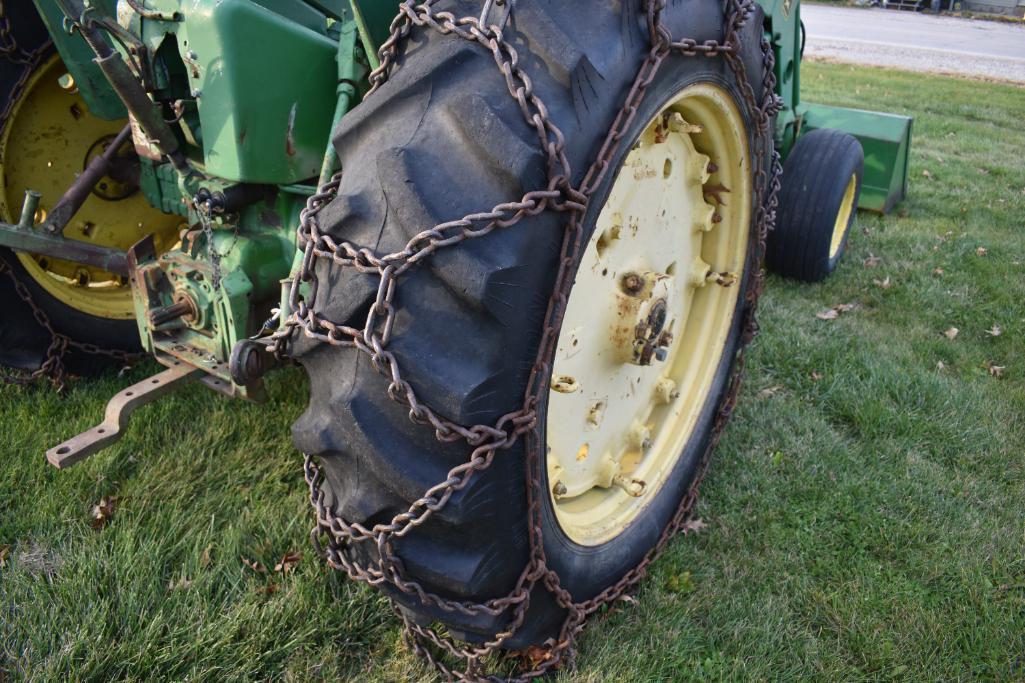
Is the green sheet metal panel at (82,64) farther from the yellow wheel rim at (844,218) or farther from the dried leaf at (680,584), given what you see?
the yellow wheel rim at (844,218)

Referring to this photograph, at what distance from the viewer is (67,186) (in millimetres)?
2777

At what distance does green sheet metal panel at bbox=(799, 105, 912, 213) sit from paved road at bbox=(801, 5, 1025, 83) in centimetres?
912

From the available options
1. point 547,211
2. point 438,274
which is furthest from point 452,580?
point 547,211

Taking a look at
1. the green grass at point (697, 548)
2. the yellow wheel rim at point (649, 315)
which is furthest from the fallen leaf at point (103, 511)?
the yellow wheel rim at point (649, 315)

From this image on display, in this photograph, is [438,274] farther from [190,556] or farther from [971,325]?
[971,325]

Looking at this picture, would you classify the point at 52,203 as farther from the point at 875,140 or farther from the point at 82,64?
the point at 875,140

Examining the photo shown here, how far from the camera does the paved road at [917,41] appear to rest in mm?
13602

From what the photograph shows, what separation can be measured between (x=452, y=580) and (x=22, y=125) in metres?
2.26

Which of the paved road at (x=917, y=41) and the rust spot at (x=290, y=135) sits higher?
the rust spot at (x=290, y=135)

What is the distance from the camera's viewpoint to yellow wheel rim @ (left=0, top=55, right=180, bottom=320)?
2619 millimetres

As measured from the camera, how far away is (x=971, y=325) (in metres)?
3.93

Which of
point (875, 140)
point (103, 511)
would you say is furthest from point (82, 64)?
point (875, 140)

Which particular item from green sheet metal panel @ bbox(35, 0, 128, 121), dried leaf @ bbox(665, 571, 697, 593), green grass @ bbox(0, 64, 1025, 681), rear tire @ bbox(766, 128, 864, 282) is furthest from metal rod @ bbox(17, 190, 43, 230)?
rear tire @ bbox(766, 128, 864, 282)

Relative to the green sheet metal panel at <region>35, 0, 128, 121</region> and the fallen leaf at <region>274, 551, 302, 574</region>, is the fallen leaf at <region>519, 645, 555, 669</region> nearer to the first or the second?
the fallen leaf at <region>274, 551, 302, 574</region>
